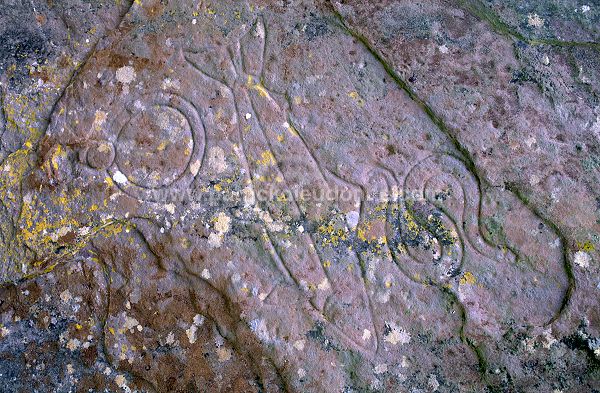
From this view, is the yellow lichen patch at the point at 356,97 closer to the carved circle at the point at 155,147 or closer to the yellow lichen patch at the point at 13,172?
the carved circle at the point at 155,147

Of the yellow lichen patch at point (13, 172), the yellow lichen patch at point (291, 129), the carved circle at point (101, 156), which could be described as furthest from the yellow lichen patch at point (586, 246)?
the yellow lichen patch at point (13, 172)

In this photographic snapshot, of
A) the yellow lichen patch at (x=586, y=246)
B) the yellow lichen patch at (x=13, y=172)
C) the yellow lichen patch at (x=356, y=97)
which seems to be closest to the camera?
the yellow lichen patch at (x=586, y=246)

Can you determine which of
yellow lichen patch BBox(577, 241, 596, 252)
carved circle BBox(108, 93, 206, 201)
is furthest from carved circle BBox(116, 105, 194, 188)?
yellow lichen patch BBox(577, 241, 596, 252)

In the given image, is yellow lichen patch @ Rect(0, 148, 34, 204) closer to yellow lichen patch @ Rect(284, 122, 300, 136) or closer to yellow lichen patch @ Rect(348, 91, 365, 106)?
yellow lichen patch @ Rect(284, 122, 300, 136)

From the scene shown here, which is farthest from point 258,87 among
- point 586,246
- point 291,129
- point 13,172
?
point 586,246

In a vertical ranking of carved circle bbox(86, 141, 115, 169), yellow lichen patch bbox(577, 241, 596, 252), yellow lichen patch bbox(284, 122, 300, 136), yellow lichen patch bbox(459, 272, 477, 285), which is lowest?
carved circle bbox(86, 141, 115, 169)

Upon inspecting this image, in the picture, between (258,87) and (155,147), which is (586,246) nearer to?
(258,87)

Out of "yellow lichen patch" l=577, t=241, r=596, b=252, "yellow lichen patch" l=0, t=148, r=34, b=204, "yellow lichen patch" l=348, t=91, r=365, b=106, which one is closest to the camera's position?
"yellow lichen patch" l=577, t=241, r=596, b=252

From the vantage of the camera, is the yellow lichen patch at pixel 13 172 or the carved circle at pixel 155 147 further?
the yellow lichen patch at pixel 13 172
